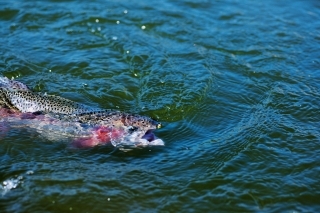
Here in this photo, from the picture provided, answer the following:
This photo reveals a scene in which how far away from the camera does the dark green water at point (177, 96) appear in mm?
5590

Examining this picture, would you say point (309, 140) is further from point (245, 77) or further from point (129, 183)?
point (129, 183)

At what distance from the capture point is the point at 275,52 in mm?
9391

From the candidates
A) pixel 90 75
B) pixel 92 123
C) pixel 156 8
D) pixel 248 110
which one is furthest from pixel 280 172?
pixel 156 8

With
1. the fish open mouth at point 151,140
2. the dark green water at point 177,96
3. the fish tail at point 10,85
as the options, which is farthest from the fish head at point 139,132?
the fish tail at point 10,85

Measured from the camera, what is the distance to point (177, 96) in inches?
306

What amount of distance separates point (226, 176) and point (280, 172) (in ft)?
2.27

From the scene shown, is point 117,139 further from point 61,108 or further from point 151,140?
point 61,108

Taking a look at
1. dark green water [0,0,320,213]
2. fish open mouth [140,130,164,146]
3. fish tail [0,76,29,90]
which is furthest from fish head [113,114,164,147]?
fish tail [0,76,29,90]

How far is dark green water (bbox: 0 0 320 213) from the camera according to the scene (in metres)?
5.59

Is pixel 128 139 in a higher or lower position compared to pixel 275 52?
lower

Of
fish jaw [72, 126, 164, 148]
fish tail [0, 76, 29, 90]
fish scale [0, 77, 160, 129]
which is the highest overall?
fish tail [0, 76, 29, 90]

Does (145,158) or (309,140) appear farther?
(309,140)

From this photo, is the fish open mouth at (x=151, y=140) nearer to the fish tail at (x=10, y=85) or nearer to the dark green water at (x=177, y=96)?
the dark green water at (x=177, y=96)

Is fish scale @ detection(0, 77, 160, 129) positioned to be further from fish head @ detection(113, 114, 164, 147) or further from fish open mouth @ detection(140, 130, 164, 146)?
fish open mouth @ detection(140, 130, 164, 146)
